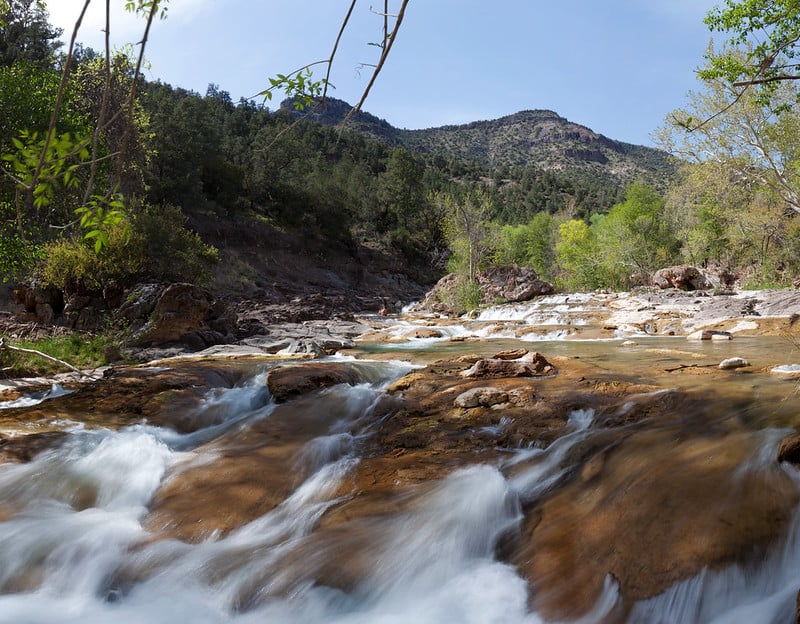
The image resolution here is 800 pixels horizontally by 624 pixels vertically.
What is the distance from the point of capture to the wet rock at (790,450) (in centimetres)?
340

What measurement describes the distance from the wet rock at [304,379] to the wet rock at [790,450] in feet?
18.5

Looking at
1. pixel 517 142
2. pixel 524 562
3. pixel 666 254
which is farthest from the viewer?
pixel 517 142

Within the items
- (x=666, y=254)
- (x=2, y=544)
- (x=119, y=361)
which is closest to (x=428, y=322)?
(x=119, y=361)

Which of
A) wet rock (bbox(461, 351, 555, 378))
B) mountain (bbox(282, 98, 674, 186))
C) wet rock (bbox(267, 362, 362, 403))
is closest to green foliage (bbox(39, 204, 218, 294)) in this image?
wet rock (bbox(267, 362, 362, 403))

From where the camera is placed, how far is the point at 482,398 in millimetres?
6008

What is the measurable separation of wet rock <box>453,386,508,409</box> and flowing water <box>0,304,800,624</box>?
62 cm

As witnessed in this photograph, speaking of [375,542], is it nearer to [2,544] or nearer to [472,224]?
[2,544]

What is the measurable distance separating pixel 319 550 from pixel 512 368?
448 centimetres

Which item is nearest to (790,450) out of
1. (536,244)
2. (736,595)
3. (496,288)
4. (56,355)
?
(736,595)

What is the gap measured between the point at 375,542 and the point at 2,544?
302 cm

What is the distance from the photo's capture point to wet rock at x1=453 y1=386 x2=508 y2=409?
19.5 feet

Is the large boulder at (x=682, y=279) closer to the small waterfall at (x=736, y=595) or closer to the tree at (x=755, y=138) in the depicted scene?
the tree at (x=755, y=138)

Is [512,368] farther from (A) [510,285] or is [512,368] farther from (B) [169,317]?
(A) [510,285]

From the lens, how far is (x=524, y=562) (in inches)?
133
